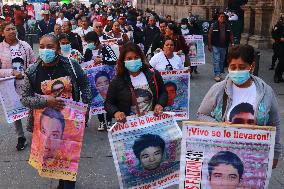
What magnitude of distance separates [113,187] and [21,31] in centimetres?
1336

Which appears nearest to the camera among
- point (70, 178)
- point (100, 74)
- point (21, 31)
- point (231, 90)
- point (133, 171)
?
point (231, 90)

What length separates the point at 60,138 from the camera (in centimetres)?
420

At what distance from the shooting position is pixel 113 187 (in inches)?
199

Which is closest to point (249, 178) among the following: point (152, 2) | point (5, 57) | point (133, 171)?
point (133, 171)

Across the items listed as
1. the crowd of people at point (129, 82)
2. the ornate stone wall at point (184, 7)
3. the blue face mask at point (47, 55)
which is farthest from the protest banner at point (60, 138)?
the ornate stone wall at point (184, 7)

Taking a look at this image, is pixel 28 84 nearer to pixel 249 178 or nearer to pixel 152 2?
pixel 249 178

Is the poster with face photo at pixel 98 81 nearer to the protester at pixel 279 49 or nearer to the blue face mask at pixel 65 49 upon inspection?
the blue face mask at pixel 65 49

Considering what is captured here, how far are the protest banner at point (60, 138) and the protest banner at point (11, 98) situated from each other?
70.0 inches

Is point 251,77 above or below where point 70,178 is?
above

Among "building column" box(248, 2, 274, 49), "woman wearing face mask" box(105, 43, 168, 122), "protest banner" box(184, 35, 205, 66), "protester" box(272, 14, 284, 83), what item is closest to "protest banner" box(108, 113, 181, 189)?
"woman wearing face mask" box(105, 43, 168, 122)

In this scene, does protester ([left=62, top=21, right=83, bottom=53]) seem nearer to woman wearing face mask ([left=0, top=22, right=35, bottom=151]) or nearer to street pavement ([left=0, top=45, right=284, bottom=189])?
street pavement ([left=0, top=45, right=284, bottom=189])

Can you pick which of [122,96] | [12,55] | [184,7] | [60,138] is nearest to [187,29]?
[12,55]

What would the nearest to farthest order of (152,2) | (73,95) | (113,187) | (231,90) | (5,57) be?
(231,90), (73,95), (113,187), (5,57), (152,2)

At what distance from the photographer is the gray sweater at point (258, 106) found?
3.30 m
